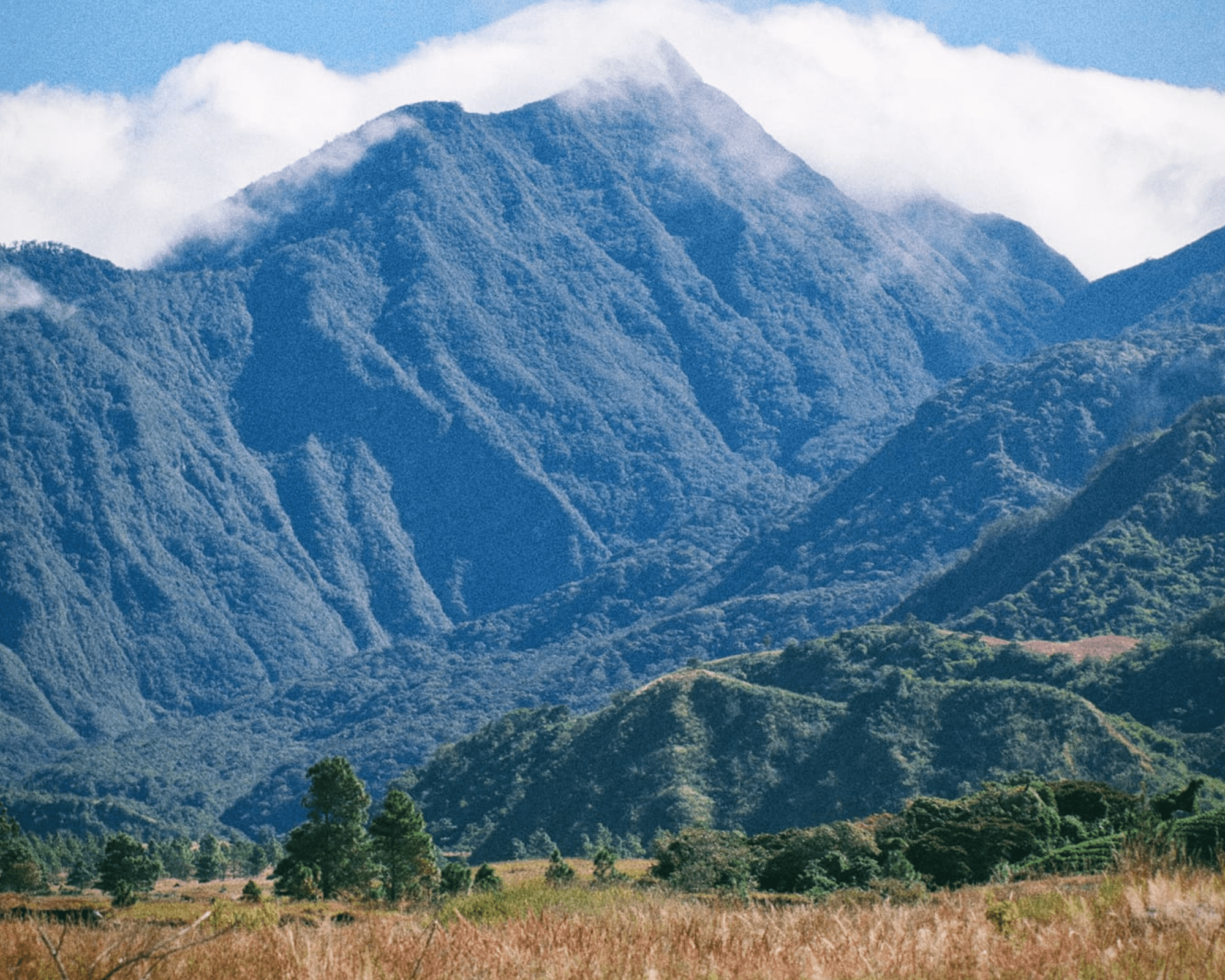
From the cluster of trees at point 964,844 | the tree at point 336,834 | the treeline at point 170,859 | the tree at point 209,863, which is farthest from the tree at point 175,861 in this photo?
the cluster of trees at point 964,844

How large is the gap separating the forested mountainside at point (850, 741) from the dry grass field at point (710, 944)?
8829 centimetres

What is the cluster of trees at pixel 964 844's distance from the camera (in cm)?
2216

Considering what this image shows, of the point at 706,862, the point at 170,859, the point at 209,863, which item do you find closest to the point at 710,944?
the point at 706,862

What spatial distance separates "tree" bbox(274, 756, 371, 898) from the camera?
55000mm

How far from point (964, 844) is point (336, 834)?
34.2 metres

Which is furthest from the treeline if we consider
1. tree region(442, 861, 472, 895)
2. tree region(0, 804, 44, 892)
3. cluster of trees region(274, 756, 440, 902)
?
tree region(442, 861, 472, 895)

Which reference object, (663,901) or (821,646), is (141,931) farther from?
(821,646)

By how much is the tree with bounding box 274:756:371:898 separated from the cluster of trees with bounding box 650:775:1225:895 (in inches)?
793

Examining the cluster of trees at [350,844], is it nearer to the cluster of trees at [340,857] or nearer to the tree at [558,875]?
the cluster of trees at [340,857]

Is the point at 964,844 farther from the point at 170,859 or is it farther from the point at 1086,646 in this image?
the point at 1086,646

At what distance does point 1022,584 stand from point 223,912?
187 metres

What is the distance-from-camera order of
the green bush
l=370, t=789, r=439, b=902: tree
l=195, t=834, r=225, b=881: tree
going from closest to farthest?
the green bush < l=370, t=789, r=439, b=902: tree < l=195, t=834, r=225, b=881: tree

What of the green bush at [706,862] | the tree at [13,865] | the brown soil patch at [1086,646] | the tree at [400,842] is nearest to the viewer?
the green bush at [706,862]

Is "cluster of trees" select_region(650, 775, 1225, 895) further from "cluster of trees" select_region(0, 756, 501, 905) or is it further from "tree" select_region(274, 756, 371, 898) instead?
"tree" select_region(274, 756, 371, 898)
